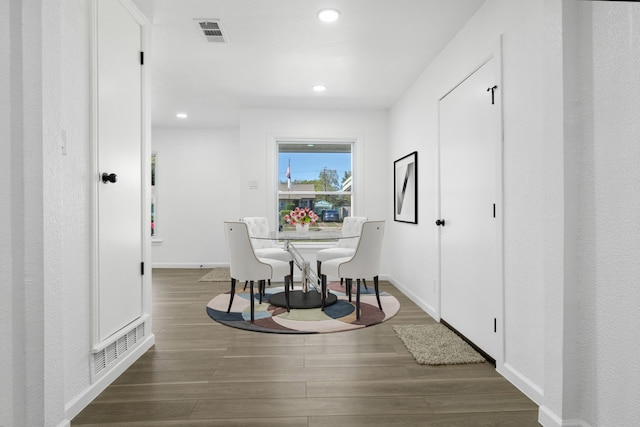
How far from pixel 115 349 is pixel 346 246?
309 centimetres

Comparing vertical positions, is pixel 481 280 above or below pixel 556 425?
above

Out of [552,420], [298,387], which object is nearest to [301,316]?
[298,387]

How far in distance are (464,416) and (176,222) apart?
225 inches

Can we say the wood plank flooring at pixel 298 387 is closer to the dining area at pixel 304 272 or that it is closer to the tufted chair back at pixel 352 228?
the dining area at pixel 304 272

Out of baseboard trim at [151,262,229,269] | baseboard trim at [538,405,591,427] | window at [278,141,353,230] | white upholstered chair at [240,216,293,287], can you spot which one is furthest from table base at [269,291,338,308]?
baseboard trim at [151,262,229,269]

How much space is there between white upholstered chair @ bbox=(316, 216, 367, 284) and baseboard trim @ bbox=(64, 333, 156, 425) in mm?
1914

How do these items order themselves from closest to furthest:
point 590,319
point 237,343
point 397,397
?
point 590,319 → point 397,397 → point 237,343

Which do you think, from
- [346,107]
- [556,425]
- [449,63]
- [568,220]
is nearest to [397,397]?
[556,425]

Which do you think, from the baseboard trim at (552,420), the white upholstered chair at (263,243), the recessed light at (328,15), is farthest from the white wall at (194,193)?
the baseboard trim at (552,420)

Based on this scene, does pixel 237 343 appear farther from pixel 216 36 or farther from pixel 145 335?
pixel 216 36

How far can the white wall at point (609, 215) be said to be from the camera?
1.33 metres

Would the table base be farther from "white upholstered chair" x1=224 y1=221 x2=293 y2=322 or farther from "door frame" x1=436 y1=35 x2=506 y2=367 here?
"door frame" x1=436 y1=35 x2=506 y2=367

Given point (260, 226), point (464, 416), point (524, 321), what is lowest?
point (464, 416)

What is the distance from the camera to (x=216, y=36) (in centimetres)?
298
